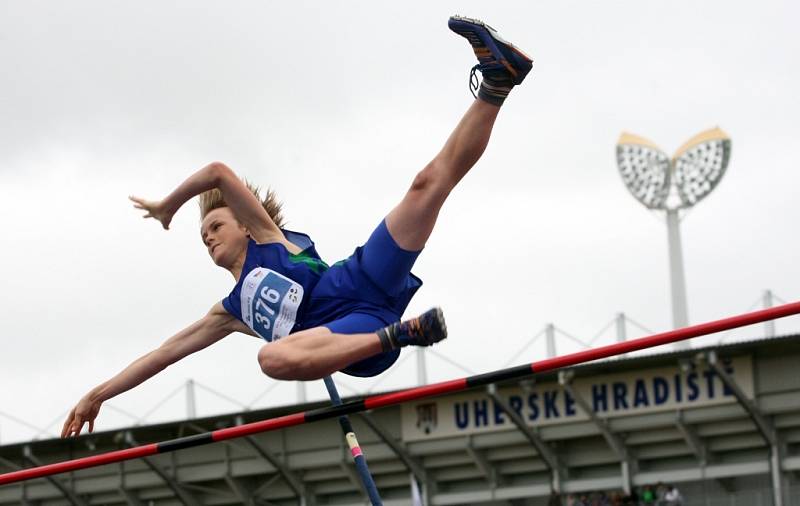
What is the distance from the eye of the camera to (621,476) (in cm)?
2239

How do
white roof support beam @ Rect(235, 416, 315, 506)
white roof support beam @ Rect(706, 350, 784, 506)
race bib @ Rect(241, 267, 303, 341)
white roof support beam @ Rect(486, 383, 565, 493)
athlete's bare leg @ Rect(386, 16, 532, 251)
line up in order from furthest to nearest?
1. white roof support beam @ Rect(235, 416, 315, 506)
2. white roof support beam @ Rect(486, 383, 565, 493)
3. white roof support beam @ Rect(706, 350, 784, 506)
4. race bib @ Rect(241, 267, 303, 341)
5. athlete's bare leg @ Rect(386, 16, 532, 251)

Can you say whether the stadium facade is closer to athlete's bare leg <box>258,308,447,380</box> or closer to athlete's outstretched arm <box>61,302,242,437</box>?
athlete's outstretched arm <box>61,302,242,437</box>

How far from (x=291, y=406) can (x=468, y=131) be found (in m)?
17.5

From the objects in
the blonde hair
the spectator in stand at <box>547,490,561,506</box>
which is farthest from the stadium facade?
the blonde hair

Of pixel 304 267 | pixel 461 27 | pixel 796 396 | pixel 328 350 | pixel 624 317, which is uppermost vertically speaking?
pixel 624 317

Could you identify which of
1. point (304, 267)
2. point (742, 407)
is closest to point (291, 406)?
point (742, 407)

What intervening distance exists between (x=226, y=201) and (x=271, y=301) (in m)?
0.50

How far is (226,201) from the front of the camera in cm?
700

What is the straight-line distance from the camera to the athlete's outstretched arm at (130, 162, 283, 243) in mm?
6770

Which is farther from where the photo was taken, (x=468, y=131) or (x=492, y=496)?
(x=492, y=496)

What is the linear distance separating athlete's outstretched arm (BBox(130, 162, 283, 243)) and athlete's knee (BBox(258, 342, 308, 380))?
2.68 feet

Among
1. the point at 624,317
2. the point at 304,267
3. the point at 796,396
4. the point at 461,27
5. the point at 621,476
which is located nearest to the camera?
the point at 461,27

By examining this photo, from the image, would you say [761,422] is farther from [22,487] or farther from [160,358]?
[160,358]

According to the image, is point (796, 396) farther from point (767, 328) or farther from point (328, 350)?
point (328, 350)
